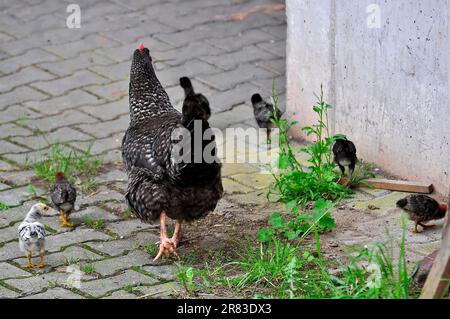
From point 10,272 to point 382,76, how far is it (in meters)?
3.11

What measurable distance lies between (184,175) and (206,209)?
42cm

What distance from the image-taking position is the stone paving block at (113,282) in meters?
5.89

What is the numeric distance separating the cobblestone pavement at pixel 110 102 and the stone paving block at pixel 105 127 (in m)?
0.02

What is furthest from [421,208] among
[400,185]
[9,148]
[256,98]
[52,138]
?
[9,148]

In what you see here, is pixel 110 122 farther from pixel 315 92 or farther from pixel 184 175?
pixel 184 175

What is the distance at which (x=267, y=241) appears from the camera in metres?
6.46

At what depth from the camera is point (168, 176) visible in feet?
20.5

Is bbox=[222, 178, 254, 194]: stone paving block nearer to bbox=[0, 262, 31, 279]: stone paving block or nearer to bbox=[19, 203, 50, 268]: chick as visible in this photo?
bbox=[19, 203, 50, 268]: chick

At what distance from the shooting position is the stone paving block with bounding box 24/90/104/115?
8823 mm

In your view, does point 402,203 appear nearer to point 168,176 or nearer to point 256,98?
point 168,176

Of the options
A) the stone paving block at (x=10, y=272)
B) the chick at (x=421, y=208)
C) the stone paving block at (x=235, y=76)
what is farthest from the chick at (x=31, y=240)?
the stone paving block at (x=235, y=76)

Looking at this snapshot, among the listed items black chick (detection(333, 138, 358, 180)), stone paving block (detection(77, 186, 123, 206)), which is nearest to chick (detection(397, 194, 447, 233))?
black chick (detection(333, 138, 358, 180))

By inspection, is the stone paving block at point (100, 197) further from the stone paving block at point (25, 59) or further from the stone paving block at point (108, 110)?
the stone paving block at point (25, 59)
